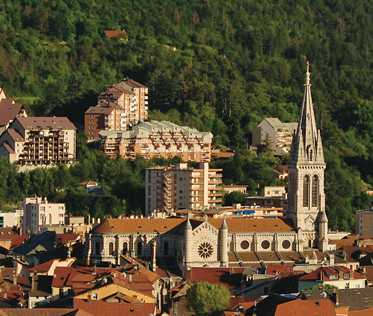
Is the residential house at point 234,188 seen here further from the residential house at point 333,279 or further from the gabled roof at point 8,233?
the residential house at point 333,279

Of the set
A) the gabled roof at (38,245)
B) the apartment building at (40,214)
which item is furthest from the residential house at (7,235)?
the gabled roof at (38,245)

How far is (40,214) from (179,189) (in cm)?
1232

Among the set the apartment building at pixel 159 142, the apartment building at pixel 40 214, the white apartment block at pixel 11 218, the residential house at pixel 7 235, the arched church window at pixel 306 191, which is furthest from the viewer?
the apartment building at pixel 159 142

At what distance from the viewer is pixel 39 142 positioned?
5241 inches

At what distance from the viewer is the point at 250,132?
5812 inches

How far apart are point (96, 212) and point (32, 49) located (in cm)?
3792

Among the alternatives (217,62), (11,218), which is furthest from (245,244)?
(217,62)

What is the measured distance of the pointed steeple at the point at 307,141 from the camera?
10575cm

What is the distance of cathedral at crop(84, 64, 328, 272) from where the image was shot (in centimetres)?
9769

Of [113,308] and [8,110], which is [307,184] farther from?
[8,110]

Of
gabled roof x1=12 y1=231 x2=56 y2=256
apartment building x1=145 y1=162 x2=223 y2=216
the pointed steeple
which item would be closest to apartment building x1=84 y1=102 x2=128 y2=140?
apartment building x1=145 y1=162 x2=223 y2=216

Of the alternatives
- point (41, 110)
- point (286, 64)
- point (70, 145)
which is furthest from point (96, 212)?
point (286, 64)

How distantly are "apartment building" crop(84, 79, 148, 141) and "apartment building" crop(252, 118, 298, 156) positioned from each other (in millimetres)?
11097

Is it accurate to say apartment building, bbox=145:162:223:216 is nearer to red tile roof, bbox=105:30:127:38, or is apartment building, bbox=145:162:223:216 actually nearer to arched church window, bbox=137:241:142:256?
arched church window, bbox=137:241:142:256
